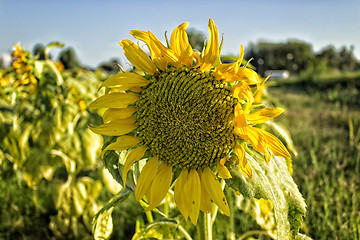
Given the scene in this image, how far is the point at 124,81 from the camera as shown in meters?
1.06

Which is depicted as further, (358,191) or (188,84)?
(358,191)

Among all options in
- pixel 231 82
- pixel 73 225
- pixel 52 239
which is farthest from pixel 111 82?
pixel 52 239

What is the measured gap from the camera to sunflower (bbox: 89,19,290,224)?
0.98 m

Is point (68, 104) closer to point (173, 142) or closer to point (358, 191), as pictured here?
point (173, 142)

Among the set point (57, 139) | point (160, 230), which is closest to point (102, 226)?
point (160, 230)

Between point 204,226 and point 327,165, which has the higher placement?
point 204,226

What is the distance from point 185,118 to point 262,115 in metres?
0.23

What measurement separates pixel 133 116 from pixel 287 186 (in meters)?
0.54

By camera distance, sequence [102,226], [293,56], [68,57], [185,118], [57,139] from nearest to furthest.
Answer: [185,118], [102,226], [57,139], [68,57], [293,56]

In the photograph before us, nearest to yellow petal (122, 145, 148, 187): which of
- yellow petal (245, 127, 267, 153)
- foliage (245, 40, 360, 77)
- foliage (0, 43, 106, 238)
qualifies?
yellow petal (245, 127, 267, 153)

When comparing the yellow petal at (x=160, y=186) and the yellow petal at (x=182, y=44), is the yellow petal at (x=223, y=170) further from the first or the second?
the yellow petal at (x=182, y=44)

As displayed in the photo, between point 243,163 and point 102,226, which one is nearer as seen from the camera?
point 243,163

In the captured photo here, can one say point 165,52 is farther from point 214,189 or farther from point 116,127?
point 214,189

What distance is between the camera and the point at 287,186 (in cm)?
106
